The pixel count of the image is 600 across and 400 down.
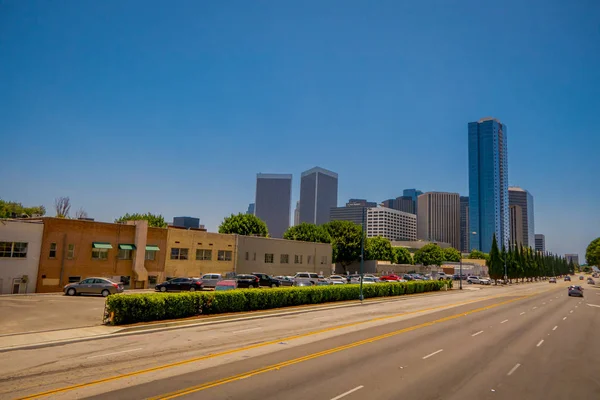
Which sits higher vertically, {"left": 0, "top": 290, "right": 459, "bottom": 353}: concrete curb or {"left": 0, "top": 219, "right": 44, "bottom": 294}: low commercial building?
{"left": 0, "top": 219, "right": 44, "bottom": 294}: low commercial building

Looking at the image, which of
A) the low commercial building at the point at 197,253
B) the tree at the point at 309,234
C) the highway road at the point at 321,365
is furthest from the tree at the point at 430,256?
the highway road at the point at 321,365

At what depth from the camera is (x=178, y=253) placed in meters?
54.3

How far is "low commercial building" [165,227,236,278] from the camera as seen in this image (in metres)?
53.6

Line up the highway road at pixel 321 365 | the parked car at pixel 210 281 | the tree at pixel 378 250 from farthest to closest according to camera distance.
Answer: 1. the tree at pixel 378 250
2. the parked car at pixel 210 281
3. the highway road at pixel 321 365

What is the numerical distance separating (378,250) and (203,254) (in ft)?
275

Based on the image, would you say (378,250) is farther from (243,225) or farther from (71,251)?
(71,251)

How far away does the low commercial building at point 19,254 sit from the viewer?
3894cm

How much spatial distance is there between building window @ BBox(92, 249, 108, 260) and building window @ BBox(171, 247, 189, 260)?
343 inches

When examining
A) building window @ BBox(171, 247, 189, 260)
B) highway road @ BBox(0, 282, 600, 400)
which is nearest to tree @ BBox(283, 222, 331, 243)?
building window @ BBox(171, 247, 189, 260)

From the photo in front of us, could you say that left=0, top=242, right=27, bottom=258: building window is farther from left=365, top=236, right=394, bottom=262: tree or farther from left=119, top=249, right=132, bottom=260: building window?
left=365, top=236, right=394, bottom=262: tree

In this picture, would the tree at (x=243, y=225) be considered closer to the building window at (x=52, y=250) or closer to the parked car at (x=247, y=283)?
the parked car at (x=247, y=283)

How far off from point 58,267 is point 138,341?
94.5 feet

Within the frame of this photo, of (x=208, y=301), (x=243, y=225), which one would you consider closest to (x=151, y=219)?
(x=243, y=225)

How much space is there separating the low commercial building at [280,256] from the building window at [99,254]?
66.8 feet
